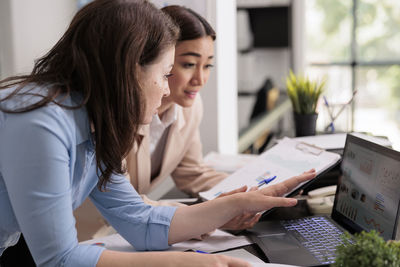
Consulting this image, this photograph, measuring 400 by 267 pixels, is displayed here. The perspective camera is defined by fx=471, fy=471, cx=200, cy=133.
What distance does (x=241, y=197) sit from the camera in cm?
117

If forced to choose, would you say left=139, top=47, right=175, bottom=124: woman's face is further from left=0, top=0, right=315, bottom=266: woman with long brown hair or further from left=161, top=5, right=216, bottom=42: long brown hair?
left=161, top=5, right=216, bottom=42: long brown hair

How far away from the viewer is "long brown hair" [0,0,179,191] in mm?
907

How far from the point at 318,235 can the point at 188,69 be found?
76 cm

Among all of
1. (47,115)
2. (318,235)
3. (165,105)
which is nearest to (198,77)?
(165,105)

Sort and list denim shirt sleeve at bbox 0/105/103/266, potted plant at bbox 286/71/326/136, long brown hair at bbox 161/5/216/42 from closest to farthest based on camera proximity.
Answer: denim shirt sleeve at bbox 0/105/103/266, long brown hair at bbox 161/5/216/42, potted plant at bbox 286/71/326/136

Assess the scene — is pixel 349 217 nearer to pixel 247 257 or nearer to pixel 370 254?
pixel 247 257

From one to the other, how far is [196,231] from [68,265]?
37 cm

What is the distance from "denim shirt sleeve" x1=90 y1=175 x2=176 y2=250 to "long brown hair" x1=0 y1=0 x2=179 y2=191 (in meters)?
0.22

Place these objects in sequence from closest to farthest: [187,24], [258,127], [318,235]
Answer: [318,235], [187,24], [258,127]

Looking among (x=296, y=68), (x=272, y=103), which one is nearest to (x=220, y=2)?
(x=272, y=103)

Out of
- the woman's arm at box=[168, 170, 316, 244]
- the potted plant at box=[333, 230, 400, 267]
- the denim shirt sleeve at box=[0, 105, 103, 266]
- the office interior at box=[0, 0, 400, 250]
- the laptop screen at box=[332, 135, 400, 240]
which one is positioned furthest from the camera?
the office interior at box=[0, 0, 400, 250]

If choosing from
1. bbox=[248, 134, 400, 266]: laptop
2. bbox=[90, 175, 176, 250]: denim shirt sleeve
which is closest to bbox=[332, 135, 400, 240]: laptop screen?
bbox=[248, 134, 400, 266]: laptop

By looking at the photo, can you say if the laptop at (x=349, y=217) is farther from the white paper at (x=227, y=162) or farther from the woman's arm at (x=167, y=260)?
the white paper at (x=227, y=162)

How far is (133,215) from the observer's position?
3.90 feet
